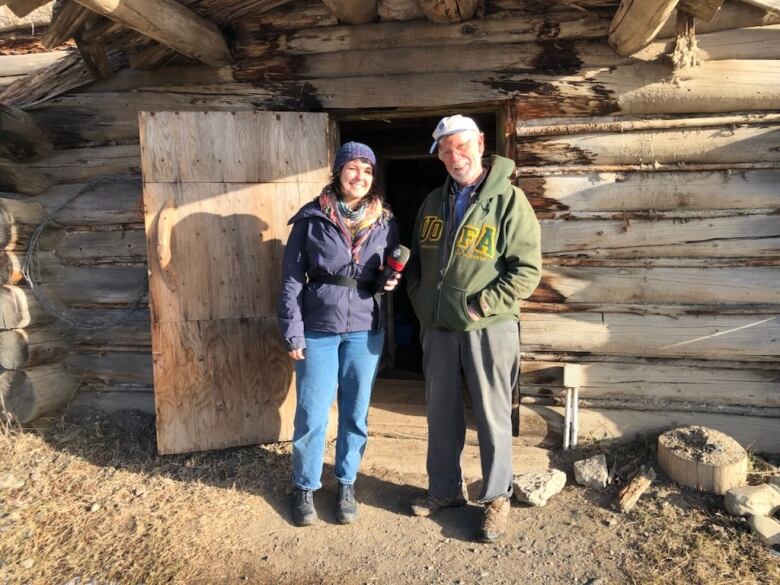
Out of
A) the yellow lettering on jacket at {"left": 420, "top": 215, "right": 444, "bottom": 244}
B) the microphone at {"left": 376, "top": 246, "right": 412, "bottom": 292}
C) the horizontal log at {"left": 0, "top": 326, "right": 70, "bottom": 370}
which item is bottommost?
the horizontal log at {"left": 0, "top": 326, "right": 70, "bottom": 370}

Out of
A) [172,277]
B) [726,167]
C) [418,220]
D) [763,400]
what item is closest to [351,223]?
[418,220]

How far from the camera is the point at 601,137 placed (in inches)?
157

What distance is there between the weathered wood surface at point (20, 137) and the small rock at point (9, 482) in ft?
8.21

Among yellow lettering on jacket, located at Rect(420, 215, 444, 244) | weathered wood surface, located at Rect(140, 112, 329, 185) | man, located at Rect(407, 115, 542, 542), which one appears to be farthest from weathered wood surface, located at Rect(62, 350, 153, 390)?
yellow lettering on jacket, located at Rect(420, 215, 444, 244)

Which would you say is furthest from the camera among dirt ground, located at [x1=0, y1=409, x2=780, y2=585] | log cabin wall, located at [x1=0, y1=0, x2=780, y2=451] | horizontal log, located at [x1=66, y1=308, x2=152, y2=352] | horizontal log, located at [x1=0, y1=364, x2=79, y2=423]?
horizontal log, located at [x1=66, y1=308, x2=152, y2=352]

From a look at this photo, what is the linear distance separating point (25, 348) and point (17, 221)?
99cm

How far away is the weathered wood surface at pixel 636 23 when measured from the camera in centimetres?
313

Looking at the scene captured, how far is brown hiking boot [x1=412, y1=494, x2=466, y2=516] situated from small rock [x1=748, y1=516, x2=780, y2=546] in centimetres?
166

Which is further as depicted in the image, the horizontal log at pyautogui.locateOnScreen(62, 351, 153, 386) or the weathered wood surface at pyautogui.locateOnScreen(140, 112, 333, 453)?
the horizontal log at pyautogui.locateOnScreen(62, 351, 153, 386)

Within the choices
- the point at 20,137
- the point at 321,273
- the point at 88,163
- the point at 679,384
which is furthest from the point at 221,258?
the point at 679,384

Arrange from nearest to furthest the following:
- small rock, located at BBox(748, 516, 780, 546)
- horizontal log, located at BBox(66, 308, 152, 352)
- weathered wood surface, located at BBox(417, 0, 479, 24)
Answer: small rock, located at BBox(748, 516, 780, 546), weathered wood surface, located at BBox(417, 0, 479, 24), horizontal log, located at BBox(66, 308, 152, 352)

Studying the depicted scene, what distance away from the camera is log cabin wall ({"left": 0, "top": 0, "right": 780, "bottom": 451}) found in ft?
12.6

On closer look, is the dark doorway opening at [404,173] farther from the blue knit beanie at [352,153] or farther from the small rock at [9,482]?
the small rock at [9,482]

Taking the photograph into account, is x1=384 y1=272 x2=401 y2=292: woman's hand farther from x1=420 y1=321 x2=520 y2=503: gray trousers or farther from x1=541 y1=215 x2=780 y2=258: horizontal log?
x1=541 y1=215 x2=780 y2=258: horizontal log
